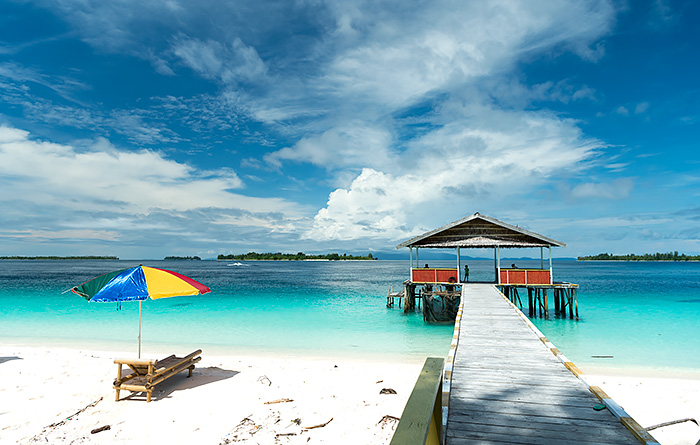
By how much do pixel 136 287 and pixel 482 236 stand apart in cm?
1585

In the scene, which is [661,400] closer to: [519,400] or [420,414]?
[519,400]

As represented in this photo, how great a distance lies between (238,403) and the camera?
7.31 metres

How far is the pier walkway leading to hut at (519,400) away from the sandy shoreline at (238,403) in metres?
1.64

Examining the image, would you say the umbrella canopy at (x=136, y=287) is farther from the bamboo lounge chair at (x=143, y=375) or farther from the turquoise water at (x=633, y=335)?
the turquoise water at (x=633, y=335)

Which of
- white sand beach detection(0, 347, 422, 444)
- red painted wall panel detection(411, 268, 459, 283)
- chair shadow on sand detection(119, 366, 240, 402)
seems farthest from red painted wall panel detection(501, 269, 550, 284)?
chair shadow on sand detection(119, 366, 240, 402)

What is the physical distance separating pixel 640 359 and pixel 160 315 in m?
22.7

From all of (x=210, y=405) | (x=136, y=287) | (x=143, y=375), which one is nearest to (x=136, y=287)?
(x=136, y=287)

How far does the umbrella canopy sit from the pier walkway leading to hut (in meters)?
4.92

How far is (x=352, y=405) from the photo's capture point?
23.5 feet

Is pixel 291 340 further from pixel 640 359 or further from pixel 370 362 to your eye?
pixel 640 359

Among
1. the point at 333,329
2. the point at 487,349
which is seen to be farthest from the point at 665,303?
the point at 487,349

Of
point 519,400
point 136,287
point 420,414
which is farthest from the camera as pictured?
point 136,287

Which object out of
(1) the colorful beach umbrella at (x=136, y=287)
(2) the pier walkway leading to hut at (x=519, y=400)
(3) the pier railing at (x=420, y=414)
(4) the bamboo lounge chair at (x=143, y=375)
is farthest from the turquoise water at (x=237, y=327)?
(3) the pier railing at (x=420, y=414)

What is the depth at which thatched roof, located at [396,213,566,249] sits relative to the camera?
18.6 meters
